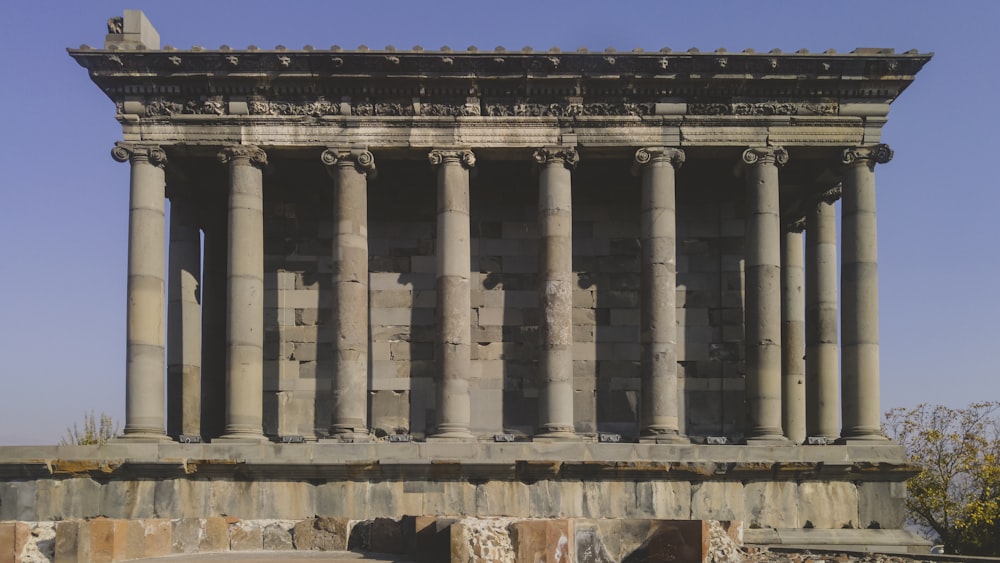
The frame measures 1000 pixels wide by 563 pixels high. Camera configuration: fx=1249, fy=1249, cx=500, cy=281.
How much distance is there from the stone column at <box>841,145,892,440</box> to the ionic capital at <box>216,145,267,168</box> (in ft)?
43.0

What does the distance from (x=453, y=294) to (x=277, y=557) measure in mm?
10894

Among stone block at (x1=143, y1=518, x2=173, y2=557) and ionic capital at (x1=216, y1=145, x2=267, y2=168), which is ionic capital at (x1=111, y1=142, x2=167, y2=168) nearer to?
ionic capital at (x1=216, y1=145, x2=267, y2=168)

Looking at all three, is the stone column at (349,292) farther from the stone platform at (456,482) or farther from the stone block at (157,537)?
the stone block at (157,537)

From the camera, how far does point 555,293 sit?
27609 millimetres

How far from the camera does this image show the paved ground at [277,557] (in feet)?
56.3

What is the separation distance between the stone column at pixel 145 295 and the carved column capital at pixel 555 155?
328 inches

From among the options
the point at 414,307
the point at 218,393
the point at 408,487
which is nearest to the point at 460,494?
the point at 408,487

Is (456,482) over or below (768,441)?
below

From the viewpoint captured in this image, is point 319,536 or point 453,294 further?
point 453,294

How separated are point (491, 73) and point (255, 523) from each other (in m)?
12.8

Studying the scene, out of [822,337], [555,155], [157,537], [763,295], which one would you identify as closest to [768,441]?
[763,295]

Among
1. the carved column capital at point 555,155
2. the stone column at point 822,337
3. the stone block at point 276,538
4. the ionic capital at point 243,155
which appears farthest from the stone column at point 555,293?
the stone block at point 276,538

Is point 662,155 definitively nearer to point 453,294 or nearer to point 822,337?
point 453,294

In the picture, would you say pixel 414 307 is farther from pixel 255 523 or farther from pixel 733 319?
pixel 255 523
